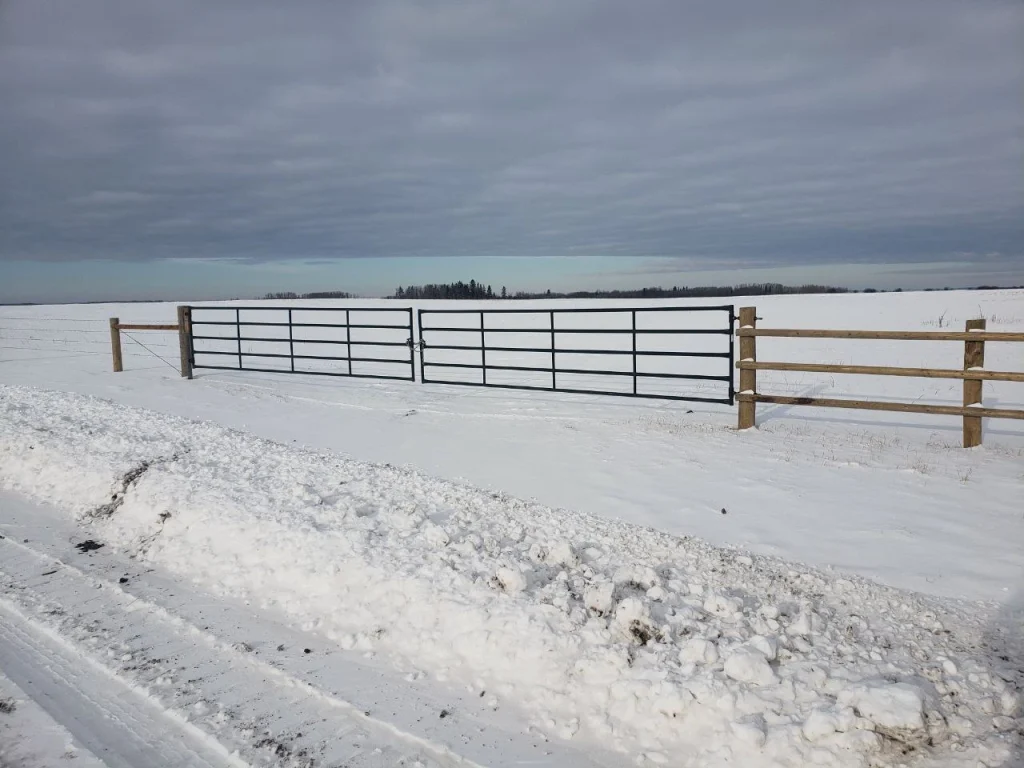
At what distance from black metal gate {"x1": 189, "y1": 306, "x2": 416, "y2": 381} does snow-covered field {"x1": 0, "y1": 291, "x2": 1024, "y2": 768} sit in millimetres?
4500

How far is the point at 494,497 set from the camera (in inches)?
229

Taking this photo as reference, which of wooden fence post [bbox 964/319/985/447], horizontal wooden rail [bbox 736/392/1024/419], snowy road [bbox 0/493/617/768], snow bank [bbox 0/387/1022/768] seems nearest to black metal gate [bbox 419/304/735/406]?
horizontal wooden rail [bbox 736/392/1024/419]

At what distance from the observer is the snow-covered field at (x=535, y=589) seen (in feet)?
9.66

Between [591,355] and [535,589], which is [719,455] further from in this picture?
[591,355]

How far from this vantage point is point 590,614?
367 centimetres

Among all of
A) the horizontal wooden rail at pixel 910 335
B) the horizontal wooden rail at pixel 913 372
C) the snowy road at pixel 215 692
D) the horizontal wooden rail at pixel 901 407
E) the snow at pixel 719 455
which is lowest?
the snowy road at pixel 215 692

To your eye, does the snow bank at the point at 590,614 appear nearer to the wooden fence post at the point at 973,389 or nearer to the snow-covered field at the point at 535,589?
the snow-covered field at the point at 535,589

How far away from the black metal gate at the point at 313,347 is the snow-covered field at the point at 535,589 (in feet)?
14.8

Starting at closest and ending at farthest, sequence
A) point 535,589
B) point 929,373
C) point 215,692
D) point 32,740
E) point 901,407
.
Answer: point 32,740 < point 215,692 < point 535,589 < point 929,373 < point 901,407

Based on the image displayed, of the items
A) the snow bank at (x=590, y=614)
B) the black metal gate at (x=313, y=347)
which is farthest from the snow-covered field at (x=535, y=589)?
the black metal gate at (x=313, y=347)

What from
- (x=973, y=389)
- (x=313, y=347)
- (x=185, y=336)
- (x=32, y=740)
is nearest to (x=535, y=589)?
(x=32, y=740)

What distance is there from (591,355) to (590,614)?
1798 cm

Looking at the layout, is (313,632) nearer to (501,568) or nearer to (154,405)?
(501,568)

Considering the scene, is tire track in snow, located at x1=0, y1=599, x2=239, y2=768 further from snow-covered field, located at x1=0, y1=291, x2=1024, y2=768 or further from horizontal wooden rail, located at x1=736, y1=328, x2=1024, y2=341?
horizontal wooden rail, located at x1=736, y1=328, x2=1024, y2=341
